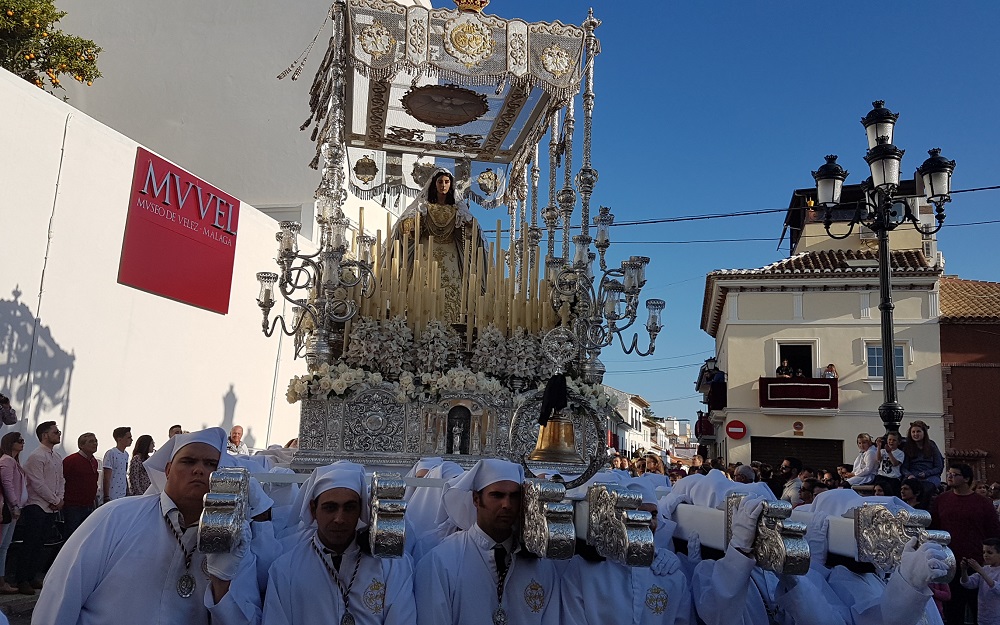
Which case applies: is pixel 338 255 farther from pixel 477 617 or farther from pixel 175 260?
pixel 175 260

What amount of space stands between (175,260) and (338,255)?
7.05 meters

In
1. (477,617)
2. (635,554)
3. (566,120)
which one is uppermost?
(566,120)

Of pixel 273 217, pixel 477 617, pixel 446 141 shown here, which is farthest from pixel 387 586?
pixel 273 217

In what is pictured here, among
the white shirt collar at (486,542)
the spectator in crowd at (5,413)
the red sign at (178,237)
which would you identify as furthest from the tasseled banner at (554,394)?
the red sign at (178,237)

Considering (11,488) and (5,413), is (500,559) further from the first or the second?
(5,413)

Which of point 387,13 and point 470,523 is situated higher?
point 387,13

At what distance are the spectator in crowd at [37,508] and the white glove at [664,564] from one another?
21.0 ft

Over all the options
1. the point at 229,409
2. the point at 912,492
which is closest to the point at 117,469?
the point at 229,409

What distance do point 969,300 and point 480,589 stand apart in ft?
81.6

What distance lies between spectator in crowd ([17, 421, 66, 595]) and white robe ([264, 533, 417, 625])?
5.51 metres

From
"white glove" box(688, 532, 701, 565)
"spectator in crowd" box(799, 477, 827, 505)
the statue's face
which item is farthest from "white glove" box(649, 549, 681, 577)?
the statue's face

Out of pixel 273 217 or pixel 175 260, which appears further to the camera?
pixel 273 217

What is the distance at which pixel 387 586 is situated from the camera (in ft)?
11.1

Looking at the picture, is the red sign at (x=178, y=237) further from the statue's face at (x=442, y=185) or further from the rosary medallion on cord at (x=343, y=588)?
the rosary medallion on cord at (x=343, y=588)
